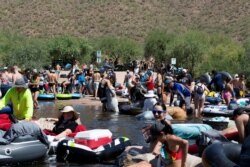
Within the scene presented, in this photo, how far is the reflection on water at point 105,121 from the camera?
14.8 m

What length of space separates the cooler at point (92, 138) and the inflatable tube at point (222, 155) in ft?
16.4

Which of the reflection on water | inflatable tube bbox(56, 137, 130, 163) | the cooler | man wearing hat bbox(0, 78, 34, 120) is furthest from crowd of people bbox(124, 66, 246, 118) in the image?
man wearing hat bbox(0, 78, 34, 120)

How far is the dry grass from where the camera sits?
247 feet

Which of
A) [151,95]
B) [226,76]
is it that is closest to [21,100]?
[151,95]

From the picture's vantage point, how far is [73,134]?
12016 millimetres

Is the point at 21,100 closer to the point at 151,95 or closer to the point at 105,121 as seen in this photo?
the point at 105,121

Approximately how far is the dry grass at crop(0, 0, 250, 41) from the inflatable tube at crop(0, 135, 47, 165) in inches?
2437

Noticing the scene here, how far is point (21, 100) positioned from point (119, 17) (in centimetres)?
6896

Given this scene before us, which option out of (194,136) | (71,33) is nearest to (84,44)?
(71,33)

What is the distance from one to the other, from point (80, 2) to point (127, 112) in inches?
2543

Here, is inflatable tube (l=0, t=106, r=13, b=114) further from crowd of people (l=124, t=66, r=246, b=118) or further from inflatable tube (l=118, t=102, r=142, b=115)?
inflatable tube (l=118, t=102, r=142, b=115)

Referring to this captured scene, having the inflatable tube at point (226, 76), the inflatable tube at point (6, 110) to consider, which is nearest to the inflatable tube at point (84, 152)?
the inflatable tube at point (6, 110)

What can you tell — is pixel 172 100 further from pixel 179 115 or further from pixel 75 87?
pixel 75 87

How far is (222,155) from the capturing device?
634cm
